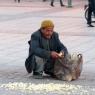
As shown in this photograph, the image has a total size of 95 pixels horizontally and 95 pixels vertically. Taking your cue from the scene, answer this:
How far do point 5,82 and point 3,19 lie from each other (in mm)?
11914

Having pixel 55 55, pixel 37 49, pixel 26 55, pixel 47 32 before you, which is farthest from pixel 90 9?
pixel 55 55

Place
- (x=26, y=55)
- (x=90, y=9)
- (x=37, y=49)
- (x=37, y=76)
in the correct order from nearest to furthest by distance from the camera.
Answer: (x=37, y=49) → (x=37, y=76) → (x=26, y=55) → (x=90, y=9)

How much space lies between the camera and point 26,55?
1125cm

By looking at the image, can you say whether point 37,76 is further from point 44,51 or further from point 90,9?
point 90,9

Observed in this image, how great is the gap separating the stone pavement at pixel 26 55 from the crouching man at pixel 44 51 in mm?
180

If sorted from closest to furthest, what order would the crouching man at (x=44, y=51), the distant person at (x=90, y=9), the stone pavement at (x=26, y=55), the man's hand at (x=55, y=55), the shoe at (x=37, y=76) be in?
the stone pavement at (x=26, y=55) < the man's hand at (x=55, y=55) < the crouching man at (x=44, y=51) < the shoe at (x=37, y=76) < the distant person at (x=90, y=9)

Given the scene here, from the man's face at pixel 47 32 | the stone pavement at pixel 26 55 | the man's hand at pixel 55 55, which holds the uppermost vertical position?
the man's face at pixel 47 32

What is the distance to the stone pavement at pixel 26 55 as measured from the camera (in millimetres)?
7926

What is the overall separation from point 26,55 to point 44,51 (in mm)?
2759

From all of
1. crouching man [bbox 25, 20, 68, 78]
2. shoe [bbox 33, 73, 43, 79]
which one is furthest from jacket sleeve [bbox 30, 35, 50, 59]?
shoe [bbox 33, 73, 43, 79]

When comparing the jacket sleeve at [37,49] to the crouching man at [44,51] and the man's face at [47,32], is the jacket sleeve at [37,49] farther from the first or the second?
the man's face at [47,32]

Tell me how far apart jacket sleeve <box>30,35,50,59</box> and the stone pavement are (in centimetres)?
44

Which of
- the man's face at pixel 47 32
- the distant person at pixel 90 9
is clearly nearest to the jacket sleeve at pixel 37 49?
the man's face at pixel 47 32

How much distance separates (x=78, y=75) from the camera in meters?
8.75
